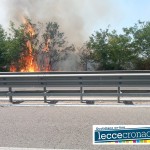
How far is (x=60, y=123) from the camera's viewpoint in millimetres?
6828

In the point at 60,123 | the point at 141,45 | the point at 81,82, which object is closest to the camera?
the point at 60,123

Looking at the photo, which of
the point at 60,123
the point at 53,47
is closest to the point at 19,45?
the point at 53,47

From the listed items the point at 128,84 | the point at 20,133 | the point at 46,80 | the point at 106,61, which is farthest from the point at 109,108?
the point at 106,61

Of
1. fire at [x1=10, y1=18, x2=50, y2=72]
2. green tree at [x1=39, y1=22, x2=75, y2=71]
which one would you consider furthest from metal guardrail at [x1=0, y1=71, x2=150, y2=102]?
green tree at [x1=39, y1=22, x2=75, y2=71]

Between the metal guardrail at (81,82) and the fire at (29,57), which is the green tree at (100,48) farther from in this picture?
the metal guardrail at (81,82)

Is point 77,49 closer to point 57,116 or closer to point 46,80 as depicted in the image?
point 46,80

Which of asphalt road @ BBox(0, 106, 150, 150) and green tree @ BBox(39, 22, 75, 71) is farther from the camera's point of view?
green tree @ BBox(39, 22, 75, 71)

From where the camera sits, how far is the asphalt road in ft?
18.2

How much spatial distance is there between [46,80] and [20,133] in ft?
11.0

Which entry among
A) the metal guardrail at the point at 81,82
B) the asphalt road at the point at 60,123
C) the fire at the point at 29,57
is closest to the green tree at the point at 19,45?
the fire at the point at 29,57

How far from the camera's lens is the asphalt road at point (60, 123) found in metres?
5.55

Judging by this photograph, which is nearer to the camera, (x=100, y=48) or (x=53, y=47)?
(x=100, y=48)

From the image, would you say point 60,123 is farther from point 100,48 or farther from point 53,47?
point 53,47

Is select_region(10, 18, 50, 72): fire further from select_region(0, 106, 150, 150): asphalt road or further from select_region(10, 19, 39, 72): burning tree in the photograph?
select_region(0, 106, 150, 150): asphalt road
